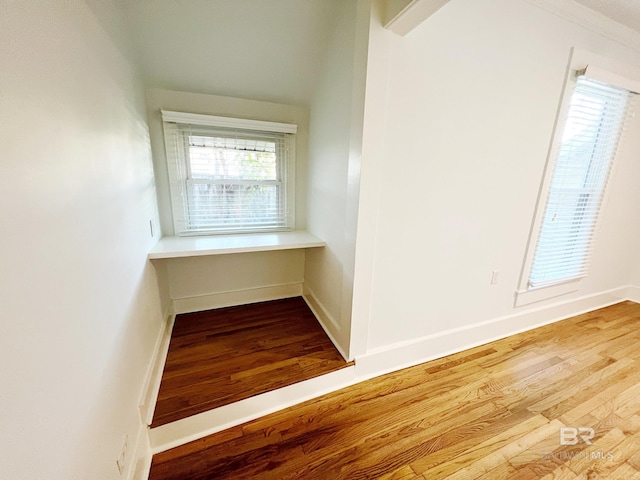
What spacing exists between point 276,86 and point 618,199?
344 centimetres

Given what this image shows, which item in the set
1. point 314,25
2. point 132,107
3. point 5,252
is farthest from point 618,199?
point 132,107

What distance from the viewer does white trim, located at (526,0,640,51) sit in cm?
158

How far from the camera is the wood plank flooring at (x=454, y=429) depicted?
1140 mm

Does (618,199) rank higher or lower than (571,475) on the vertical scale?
higher

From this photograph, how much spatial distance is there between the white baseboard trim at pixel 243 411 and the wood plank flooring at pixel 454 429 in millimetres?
39

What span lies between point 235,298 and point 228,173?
3.95ft

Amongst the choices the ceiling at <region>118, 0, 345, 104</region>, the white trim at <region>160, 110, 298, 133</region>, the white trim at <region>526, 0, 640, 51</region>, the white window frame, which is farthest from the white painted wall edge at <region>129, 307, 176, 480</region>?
the white trim at <region>526, 0, 640, 51</region>

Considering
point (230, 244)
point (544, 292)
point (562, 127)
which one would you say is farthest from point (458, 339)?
point (230, 244)

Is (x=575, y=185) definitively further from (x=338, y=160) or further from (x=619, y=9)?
(x=338, y=160)

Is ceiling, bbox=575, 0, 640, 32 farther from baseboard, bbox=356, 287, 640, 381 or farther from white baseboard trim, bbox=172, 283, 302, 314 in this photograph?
white baseboard trim, bbox=172, 283, 302, 314

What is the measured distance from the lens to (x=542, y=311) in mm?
2295

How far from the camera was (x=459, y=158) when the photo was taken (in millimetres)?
1563

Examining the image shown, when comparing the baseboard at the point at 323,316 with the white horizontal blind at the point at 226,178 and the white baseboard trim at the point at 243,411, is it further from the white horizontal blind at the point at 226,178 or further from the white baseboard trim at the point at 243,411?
the white horizontal blind at the point at 226,178

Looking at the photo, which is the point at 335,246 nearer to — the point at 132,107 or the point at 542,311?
the point at 132,107
